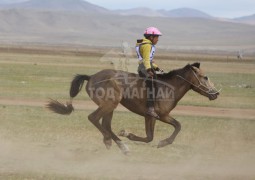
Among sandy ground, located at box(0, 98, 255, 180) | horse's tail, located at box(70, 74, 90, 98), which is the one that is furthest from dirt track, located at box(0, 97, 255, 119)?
horse's tail, located at box(70, 74, 90, 98)

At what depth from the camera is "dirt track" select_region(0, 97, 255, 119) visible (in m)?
19.5

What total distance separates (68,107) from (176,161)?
2.41 m

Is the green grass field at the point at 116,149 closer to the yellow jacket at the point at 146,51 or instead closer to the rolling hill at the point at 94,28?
the yellow jacket at the point at 146,51

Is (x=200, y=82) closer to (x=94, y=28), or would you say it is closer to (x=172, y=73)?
(x=172, y=73)

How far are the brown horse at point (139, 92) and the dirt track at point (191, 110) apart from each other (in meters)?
7.95

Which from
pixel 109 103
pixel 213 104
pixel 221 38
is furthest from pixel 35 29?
pixel 109 103

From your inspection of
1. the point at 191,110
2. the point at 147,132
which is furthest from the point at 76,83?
the point at 191,110

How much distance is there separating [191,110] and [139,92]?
9.53m

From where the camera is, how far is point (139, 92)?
11.2m

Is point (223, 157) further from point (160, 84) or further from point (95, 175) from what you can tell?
point (95, 175)

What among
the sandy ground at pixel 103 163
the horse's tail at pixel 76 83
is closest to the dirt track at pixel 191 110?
the sandy ground at pixel 103 163

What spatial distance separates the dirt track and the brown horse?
7954 millimetres

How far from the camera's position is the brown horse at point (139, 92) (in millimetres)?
11156

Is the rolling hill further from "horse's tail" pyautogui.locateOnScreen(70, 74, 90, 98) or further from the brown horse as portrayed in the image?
the brown horse
